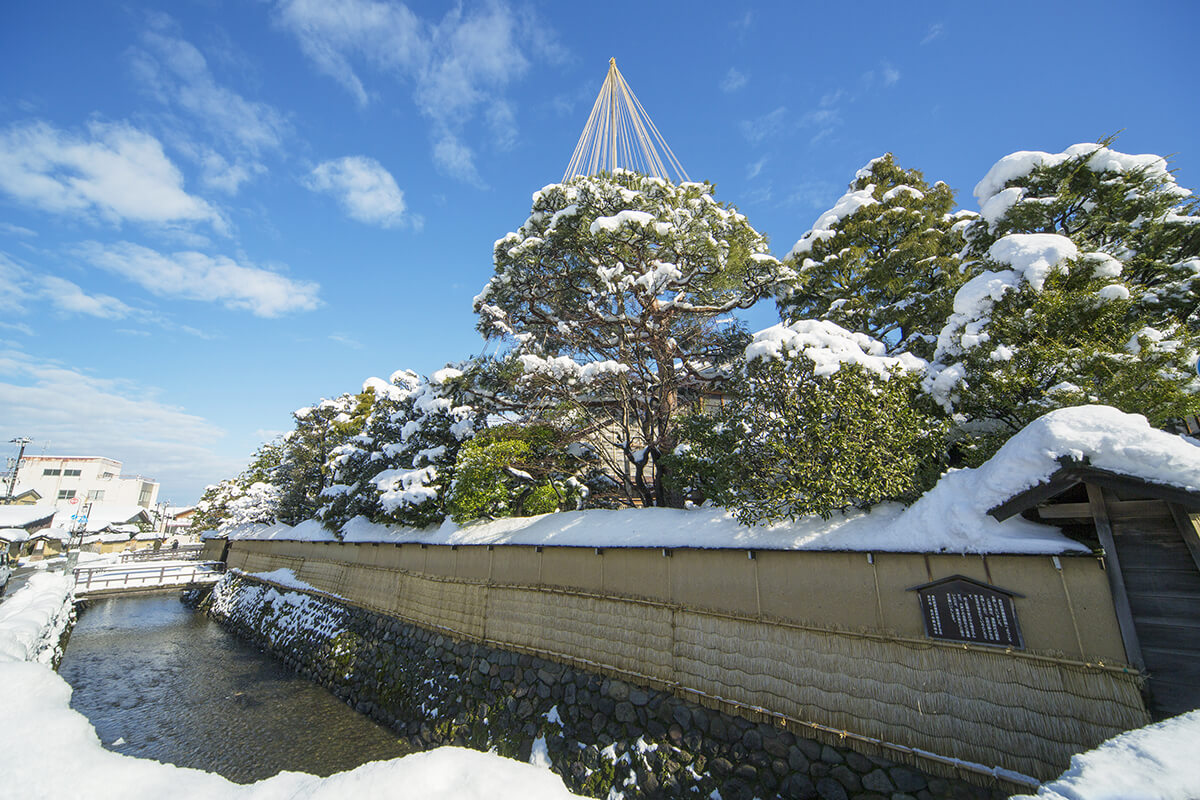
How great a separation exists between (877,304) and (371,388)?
28228mm

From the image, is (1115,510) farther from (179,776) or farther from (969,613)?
(179,776)

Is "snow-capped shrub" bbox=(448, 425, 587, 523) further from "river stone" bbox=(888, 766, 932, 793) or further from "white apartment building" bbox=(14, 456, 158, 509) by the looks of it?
"white apartment building" bbox=(14, 456, 158, 509)

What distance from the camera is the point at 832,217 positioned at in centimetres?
1564

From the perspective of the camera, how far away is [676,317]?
52.5 feet

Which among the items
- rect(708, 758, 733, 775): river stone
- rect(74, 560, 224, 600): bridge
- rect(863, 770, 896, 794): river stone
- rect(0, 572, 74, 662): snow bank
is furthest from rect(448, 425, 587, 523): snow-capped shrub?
rect(74, 560, 224, 600): bridge

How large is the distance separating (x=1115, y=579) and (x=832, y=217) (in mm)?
12517

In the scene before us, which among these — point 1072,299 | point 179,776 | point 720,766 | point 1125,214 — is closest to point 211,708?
point 720,766

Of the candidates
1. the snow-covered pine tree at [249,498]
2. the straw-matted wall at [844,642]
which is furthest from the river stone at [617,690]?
the snow-covered pine tree at [249,498]

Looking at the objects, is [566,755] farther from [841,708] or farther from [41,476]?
[41,476]

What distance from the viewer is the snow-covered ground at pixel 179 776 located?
2760 mm

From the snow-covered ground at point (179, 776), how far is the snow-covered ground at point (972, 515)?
22.6 feet

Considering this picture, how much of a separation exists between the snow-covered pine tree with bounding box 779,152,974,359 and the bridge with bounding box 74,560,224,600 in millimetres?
39648

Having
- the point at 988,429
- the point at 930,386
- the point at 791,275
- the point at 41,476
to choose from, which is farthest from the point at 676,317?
the point at 41,476

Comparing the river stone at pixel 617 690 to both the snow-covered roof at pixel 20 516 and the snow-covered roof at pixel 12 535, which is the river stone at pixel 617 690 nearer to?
the snow-covered roof at pixel 12 535
